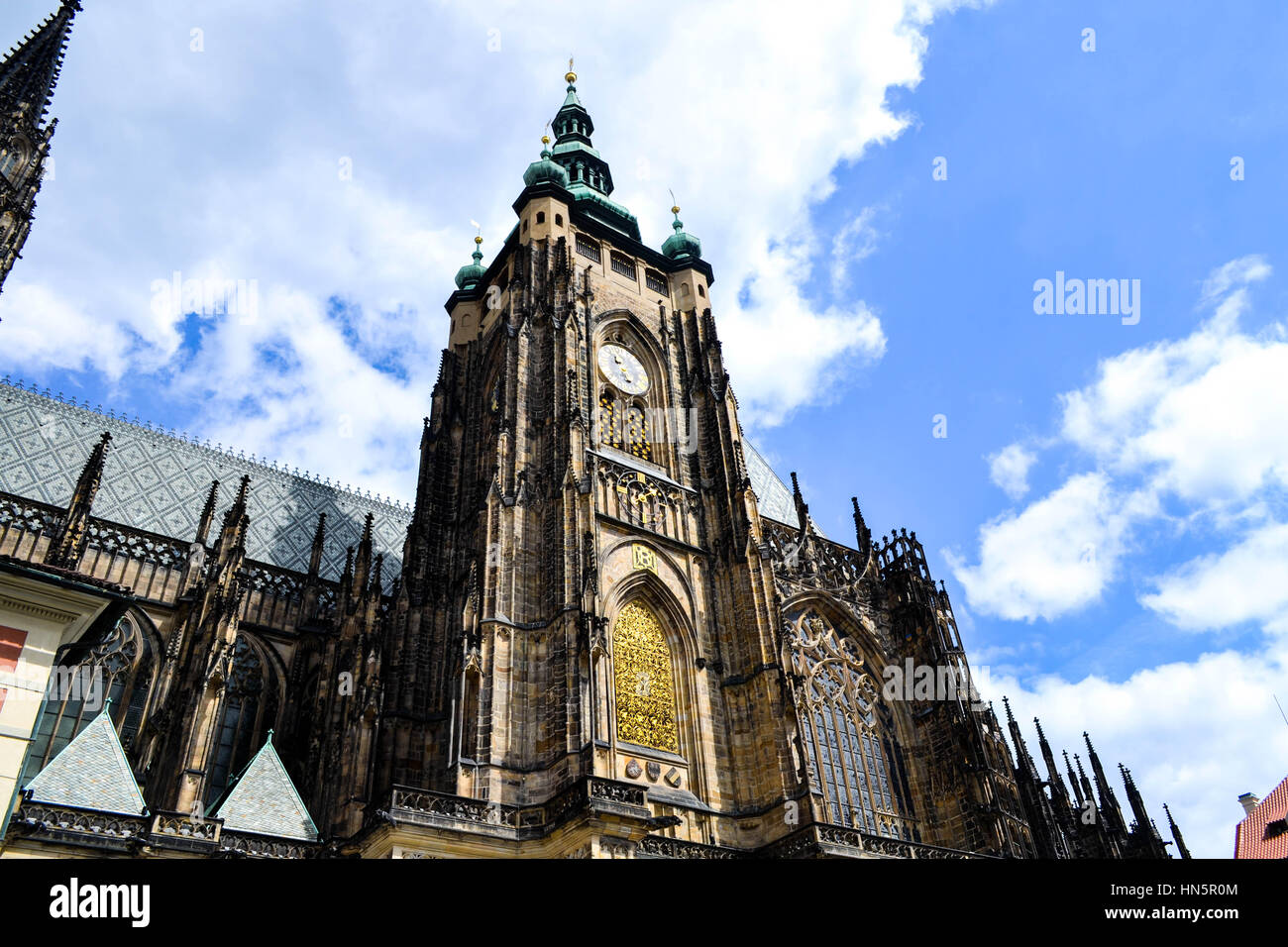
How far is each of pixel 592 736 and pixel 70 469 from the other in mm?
20808

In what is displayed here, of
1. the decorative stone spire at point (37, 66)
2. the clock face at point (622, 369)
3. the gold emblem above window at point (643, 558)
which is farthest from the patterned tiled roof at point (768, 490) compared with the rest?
the decorative stone spire at point (37, 66)

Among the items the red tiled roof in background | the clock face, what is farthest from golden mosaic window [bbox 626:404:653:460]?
the red tiled roof in background

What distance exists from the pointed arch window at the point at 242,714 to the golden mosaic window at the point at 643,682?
10502 millimetres

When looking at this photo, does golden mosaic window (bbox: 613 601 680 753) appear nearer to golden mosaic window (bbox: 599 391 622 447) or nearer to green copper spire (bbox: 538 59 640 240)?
golden mosaic window (bbox: 599 391 622 447)

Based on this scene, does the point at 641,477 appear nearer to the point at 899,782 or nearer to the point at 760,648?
the point at 760,648

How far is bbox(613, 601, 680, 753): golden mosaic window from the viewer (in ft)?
64.1

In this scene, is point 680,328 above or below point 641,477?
above

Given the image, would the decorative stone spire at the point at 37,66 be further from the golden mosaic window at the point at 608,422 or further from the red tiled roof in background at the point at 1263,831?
the red tiled roof in background at the point at 1263,831

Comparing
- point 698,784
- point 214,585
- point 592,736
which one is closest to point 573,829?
point 592,736

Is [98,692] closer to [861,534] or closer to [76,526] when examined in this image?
[76,526]

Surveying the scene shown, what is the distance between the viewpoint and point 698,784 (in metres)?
19.4

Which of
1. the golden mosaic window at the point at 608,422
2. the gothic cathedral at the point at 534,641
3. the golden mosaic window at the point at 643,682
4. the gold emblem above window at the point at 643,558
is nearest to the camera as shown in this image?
the gothic cathedral at the point at 534,641

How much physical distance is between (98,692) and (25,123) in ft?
70.8

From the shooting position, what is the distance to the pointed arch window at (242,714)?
23234 mm
